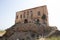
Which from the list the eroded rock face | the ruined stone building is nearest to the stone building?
the ruined stone building

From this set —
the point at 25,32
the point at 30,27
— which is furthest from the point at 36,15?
the point at 25,32

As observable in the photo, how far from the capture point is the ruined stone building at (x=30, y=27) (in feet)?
122

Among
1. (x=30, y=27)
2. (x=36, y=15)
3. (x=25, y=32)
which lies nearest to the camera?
(x=25, y=32)

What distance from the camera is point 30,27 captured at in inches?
1511

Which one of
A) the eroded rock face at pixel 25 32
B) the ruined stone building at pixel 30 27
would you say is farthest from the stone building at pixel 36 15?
the eroded rock face at pixel 25 32

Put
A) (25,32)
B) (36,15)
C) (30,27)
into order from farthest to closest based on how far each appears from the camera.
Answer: (36,15) < (30,27) < (25,32)

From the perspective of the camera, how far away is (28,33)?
36438 millimetres

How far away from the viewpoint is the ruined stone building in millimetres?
37050

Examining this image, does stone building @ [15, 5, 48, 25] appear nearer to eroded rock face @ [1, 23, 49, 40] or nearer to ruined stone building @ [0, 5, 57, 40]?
ruined stone building @ [0, 5, 57, 40]

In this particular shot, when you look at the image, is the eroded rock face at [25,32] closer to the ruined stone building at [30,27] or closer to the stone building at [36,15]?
the ruined stone building at [30,27]

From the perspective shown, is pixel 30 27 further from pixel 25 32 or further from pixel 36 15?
pixel 36 15

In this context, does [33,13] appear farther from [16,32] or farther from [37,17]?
[16,32]

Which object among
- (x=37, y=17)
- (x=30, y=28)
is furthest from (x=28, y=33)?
(x=37, y=17)

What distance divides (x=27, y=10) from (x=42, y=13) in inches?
221
